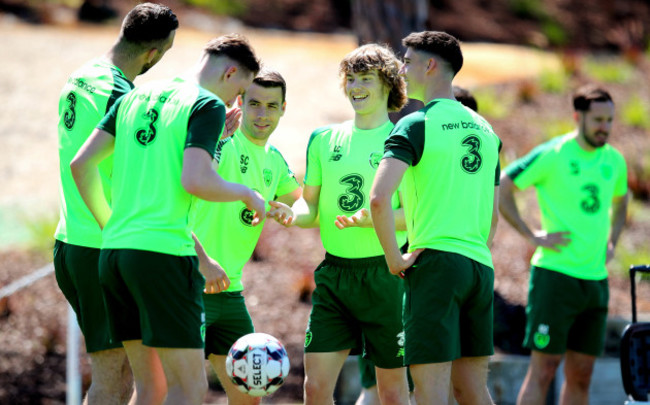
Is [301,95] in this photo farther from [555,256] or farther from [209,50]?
[209,50]

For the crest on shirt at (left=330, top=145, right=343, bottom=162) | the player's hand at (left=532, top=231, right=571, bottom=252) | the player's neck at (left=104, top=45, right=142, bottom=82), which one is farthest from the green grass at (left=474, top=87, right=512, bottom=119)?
the player's neck at (left=104, top=45, right=142, bottom=82)

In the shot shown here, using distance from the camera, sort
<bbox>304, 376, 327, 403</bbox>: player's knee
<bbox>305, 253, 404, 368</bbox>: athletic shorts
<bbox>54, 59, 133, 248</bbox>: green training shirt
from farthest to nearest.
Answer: <bbox>305, 253, 404, 368</bbox>: athletic shorts, <bbox>304, 376, 327, 403</bbox>: player's knee, <bbox>54, 59, 133, 248</bbox>: green training shirt

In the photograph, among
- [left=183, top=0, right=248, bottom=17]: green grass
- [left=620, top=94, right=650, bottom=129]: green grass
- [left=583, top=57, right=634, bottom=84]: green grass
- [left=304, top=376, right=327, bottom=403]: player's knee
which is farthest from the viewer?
[left=183, top=0, right=248, bottom=17]: green grass

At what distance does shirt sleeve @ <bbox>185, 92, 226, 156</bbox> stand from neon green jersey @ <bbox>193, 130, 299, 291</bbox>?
1.19 m

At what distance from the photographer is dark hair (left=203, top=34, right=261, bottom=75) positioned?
4.90 m

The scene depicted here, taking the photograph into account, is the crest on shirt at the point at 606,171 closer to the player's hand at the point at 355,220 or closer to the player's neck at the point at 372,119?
the player's neck at the point at 372,119

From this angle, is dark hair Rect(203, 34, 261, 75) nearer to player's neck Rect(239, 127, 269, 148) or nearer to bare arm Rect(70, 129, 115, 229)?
bare arm Rect(70, 129, 115, 229)

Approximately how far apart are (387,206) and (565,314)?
3.07 metres

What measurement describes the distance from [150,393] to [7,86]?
13.6 m

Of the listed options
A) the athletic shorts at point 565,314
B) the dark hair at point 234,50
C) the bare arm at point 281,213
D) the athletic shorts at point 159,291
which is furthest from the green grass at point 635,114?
the athletic shorts at point 159,291

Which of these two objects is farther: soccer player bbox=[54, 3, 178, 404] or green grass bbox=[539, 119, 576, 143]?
green grass bbox=[539, 119, 576, 143]

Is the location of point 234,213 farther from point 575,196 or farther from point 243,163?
point 575,196

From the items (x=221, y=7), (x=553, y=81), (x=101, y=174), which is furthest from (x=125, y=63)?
(x=221, y=7)

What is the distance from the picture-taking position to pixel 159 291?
456 cm
